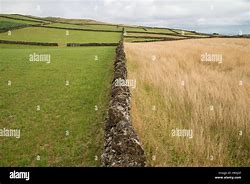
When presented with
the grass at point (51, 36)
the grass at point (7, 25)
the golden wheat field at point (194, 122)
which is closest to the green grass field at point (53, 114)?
the golden wheat field at point (194, 122)

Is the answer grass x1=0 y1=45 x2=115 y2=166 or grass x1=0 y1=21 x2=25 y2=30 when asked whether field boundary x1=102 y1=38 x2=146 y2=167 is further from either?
grass x1=0 y1=21 x2=25 y2=30

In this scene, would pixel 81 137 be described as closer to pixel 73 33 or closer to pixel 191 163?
pixel 191 163

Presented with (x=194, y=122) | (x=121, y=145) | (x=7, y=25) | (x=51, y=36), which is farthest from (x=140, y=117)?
(x=51, y=36)

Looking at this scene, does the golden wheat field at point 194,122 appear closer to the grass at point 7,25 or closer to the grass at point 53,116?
the grass at point 53,116

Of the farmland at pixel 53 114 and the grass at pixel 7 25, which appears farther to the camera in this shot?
the grass at pixel 7 25

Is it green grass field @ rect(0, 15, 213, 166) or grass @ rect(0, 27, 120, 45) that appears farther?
grass @ rect(0, 27, 120, 45)

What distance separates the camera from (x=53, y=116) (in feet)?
30.1

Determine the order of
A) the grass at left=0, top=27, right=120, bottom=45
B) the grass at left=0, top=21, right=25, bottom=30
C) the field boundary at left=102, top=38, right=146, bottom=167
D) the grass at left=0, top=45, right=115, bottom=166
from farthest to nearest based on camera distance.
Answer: the grass at left=0, top=27, right=120, bottom=45 < the grass at left=0, top=21, right=25, bottom=30 < the grass at left=0, top=45, right=115, bottom=166 < the field boundary at left=102, top=38, right=146, bottom=167

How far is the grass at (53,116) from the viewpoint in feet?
22.1

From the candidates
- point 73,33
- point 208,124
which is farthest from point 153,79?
point 73,33

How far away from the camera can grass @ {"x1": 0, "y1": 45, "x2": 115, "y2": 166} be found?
673cm

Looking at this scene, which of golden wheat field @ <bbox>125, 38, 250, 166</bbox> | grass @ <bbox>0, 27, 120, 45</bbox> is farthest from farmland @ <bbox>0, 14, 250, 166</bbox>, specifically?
grass @ <bbox>0, 27, 120, 45</bbox>

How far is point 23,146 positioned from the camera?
7.11 meters
